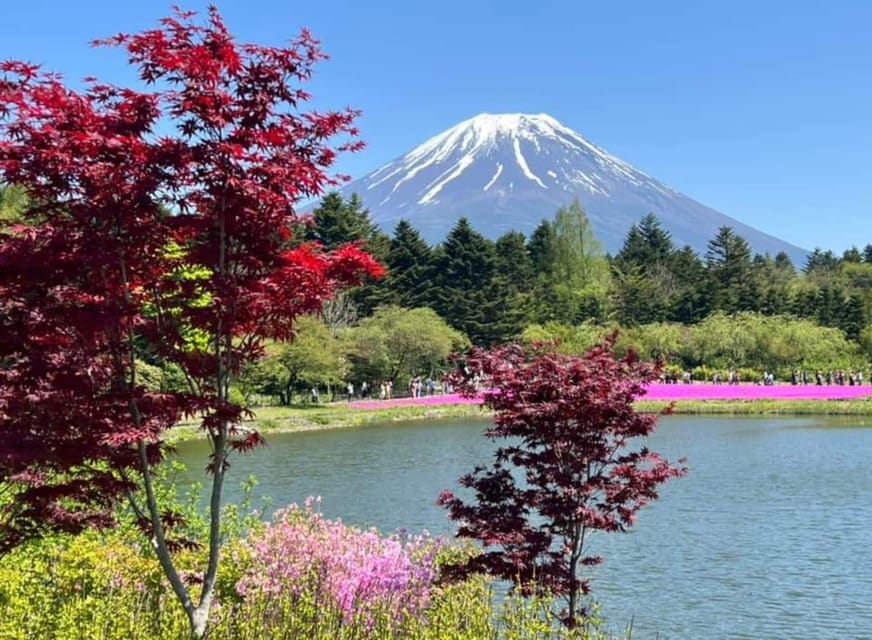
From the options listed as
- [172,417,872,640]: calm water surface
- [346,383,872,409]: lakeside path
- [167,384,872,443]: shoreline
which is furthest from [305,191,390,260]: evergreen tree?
[172,417,872,640]: calm water surface

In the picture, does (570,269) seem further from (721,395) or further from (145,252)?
(145,252)

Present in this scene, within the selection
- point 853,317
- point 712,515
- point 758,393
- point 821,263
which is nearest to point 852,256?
point 821,263

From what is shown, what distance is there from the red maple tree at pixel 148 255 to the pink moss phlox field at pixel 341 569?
1600 millimetres

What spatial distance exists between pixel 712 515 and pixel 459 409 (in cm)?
2297

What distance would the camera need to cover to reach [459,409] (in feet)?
118

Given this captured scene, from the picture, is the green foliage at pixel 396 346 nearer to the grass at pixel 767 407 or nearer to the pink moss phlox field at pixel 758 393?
the pink moss phlox field at pixel 758 393

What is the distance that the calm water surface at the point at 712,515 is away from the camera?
28.2ft

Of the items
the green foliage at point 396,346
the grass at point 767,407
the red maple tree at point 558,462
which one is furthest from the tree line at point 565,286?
the red maple tree at point 558,462

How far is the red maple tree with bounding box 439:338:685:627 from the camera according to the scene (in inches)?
245

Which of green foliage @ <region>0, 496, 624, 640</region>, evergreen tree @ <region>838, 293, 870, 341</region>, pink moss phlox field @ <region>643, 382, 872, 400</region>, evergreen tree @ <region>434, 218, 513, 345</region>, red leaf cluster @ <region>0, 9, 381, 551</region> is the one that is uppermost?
evergreen tree @ <region>434, 218, 513, 345</region>

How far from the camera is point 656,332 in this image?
173 feet

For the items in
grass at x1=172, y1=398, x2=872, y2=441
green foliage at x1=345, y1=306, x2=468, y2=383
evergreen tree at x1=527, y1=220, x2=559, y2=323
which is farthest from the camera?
evergreen tree at x1=527, y1=220, x2=559, y2=323

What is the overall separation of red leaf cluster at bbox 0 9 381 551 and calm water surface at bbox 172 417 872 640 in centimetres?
539

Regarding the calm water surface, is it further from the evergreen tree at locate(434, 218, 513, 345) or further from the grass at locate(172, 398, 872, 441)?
the evergreen tree at locate(434, 218, 513, 345)
